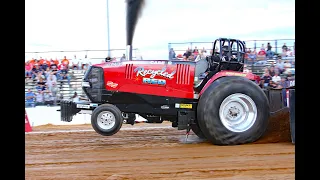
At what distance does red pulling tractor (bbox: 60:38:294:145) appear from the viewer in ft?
20.6

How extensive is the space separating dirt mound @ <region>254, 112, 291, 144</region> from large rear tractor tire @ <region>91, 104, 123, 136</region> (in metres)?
2.19

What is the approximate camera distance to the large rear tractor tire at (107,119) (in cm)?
668

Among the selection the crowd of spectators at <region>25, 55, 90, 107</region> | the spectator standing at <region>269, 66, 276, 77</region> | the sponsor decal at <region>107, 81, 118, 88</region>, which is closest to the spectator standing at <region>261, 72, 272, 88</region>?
the spectator standing at <region>269, 66, 276, 77</region>

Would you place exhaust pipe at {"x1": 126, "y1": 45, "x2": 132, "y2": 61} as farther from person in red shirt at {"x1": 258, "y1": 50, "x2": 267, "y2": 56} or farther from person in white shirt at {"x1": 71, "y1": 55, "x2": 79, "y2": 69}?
person in red shirt at {"x1": 258, "y1": 50, "x2": 267, "y2": 56}

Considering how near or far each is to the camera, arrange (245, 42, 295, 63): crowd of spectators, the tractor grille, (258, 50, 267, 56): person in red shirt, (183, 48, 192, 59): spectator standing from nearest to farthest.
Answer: the tractor grille → (183, 48, 192, 59): spectator standing → (245, 42, 295, 63): crowd of spectators → (258, 50, 267, 56): person in red shirt

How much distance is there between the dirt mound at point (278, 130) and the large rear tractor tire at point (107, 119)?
2.19 metres

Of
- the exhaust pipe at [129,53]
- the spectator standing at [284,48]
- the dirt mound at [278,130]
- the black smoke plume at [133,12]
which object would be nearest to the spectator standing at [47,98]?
the black smoke plume at [133,12]

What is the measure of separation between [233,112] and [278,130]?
90 centimetres

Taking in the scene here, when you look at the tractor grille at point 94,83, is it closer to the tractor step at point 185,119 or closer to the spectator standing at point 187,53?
the tractor step at point 185,119

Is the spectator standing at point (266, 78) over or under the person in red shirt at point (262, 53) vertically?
under

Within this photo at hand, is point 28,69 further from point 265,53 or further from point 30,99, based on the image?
point 265,53

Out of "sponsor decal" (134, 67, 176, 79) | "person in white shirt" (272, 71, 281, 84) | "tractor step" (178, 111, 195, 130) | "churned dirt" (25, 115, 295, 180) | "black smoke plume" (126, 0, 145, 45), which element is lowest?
"churned dirt" (25, 115, 295, 180)

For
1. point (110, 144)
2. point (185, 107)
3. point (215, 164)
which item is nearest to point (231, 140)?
point (185, 107)

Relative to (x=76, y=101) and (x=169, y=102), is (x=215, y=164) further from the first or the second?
(x=76, y=101)
